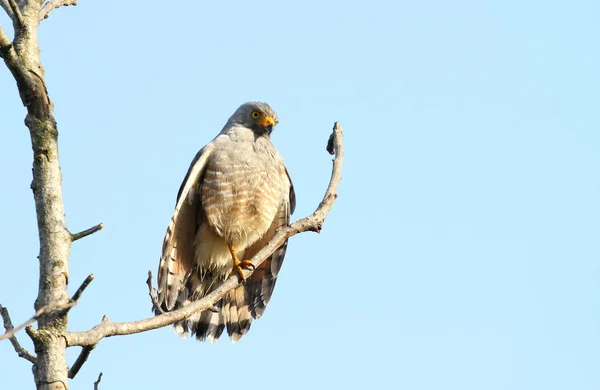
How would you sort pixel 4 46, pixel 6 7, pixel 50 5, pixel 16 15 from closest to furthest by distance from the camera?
pixel 4 46 < pixel 16 15 < pixel 6 7 < pixel 50 5

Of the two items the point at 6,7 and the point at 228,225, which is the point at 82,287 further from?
the point at 228,225

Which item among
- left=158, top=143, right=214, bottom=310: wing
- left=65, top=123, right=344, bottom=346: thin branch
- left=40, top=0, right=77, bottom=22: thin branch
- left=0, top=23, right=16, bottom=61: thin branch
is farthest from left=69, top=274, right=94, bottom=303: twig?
left=158, top=143, right=214, bottom=310: wing

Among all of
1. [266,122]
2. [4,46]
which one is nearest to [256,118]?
[266,122]

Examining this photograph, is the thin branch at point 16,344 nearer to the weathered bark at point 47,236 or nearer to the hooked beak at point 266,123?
the weathered bark at point 47,236

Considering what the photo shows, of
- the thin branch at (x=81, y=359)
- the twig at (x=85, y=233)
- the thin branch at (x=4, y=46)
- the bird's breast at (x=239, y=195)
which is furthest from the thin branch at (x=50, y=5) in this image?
the bird's breast at (x=239, y=195)

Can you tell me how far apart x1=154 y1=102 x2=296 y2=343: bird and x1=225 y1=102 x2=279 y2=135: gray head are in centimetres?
42

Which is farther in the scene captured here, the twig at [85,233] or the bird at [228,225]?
the bird at [228,225]

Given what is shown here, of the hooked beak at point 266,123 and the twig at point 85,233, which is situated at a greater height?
the hooked beak at point 266,123

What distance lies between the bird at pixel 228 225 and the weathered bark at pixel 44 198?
294cm

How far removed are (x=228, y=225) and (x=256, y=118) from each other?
141 centimetres

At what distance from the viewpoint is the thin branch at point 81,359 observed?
11.0ft

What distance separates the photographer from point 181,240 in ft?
22.6

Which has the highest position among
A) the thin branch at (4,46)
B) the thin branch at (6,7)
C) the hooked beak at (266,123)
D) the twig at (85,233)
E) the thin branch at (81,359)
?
the hooked beak at (266,123)

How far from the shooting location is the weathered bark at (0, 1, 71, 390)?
3.18m
